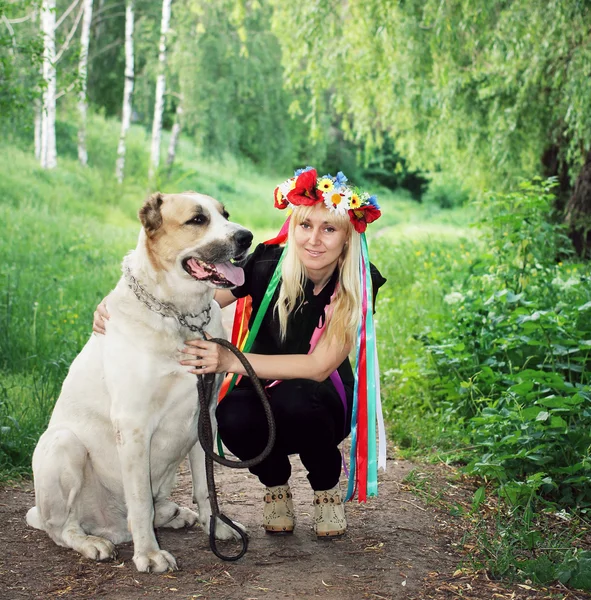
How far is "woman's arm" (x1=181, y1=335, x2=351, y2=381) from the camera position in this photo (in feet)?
10.1

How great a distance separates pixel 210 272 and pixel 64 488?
107 cm

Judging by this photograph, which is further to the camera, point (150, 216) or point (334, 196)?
point (334, 196)

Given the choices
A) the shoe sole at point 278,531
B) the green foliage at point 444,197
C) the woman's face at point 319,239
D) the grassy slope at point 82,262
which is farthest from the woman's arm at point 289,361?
the green foliage at point 444,197

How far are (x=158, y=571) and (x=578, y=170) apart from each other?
7185 mm

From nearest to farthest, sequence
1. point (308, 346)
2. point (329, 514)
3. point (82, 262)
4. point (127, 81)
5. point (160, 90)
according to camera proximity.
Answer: point (329, 514) → point (308, 346) → point (82, 262) → point (127, 81) → point (160, 90)

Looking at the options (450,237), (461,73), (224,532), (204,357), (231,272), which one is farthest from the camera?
(450,237)

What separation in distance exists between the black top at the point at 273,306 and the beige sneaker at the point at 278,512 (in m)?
0.62

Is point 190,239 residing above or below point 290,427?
above

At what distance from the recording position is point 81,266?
948cm

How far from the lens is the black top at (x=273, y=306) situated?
345 cm

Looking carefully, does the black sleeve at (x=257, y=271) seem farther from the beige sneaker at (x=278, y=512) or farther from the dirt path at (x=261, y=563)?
the dirt path at (x=261, y=563)

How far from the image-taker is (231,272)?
313 centimetres

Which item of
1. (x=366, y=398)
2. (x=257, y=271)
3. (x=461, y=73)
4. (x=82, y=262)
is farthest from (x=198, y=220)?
(x=82, y=262)

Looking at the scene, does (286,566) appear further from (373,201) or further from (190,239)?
(373,201)
